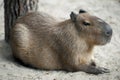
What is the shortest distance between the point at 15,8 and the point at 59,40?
1.44 meters

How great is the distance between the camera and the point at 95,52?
7863 millimetres

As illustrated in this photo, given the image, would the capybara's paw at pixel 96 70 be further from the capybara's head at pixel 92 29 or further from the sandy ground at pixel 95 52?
the capybara's head at pixel 92 29

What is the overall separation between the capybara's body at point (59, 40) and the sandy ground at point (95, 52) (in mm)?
173

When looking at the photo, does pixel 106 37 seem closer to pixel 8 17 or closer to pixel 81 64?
pixel 81 64

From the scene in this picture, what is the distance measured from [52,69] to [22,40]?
0.78 meters

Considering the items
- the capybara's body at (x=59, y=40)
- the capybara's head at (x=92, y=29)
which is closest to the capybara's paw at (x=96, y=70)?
the capybara's body at (x=59, y=40)

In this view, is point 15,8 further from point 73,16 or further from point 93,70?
point 93,70

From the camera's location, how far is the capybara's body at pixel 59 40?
265 inches

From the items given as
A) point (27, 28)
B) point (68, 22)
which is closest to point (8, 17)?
point (27, 28)

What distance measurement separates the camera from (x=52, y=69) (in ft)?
23.2

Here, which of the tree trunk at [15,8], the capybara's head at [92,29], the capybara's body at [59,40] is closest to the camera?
the capybara's head at [92,29]

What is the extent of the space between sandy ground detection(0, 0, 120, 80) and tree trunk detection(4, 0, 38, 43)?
1.67 feet

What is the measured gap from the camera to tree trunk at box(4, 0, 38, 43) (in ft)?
25.5

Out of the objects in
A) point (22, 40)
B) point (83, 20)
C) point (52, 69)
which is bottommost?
point (52, 69)
